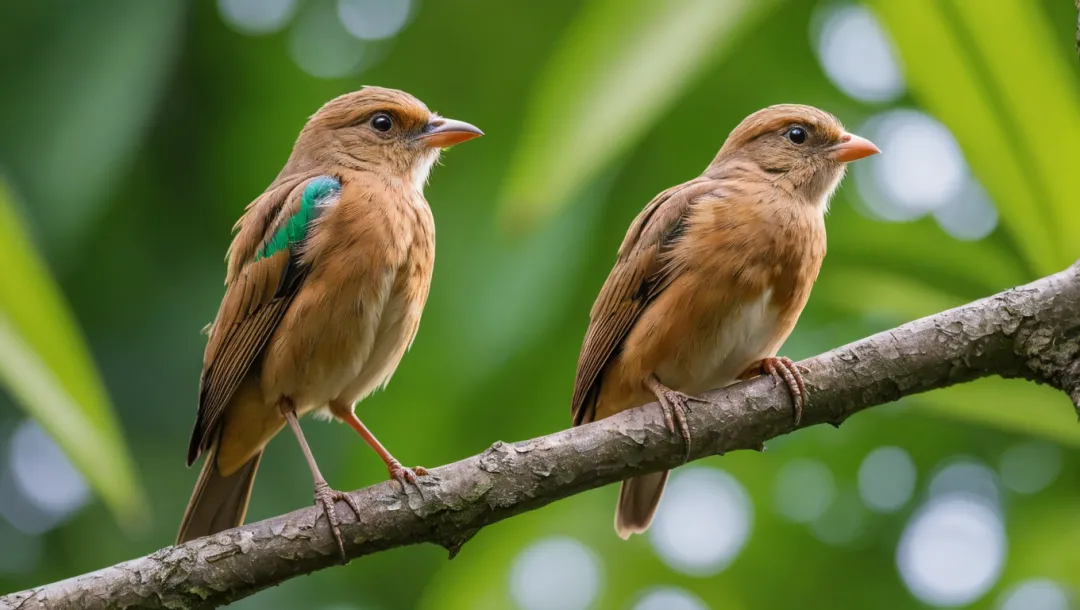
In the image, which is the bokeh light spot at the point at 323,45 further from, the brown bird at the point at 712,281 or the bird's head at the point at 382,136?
the brown bird at the point at 712,281

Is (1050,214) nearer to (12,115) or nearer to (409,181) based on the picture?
(409,181)

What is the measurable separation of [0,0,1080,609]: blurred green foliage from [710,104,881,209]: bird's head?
392 millimetres

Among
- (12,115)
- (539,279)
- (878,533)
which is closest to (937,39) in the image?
(539,279)

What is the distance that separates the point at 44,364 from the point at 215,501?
6.09 ft

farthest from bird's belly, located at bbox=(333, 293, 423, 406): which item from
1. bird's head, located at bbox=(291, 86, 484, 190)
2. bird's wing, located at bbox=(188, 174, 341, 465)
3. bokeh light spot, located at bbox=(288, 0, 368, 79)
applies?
bokeh light spot, located at bbox=(288, 0, 368, 79)

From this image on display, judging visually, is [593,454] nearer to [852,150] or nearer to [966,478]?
[852,150]

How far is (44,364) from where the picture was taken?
7.33 ft

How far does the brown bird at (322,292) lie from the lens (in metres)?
3.64

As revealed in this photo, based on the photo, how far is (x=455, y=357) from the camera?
557 cm

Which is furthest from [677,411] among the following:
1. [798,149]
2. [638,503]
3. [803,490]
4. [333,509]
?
[803,490]

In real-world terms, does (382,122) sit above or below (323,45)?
below

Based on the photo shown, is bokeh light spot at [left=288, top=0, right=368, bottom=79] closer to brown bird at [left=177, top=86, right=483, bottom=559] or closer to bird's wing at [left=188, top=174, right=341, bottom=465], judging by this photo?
brown bird at [left=177, top=86, right=483, bottom=559]

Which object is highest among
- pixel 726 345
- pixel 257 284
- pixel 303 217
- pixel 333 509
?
pixel 303 217

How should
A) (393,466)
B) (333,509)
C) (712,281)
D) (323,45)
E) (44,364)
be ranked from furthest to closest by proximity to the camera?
(323,45), (712,281), (393,466), (333,509), (44,364)
